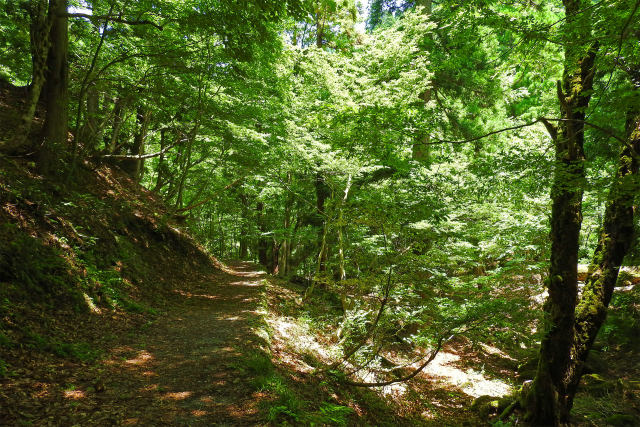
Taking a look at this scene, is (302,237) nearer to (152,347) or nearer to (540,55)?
(152,347)

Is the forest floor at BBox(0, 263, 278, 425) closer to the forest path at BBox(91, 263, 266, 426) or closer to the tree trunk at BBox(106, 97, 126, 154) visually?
the forest path at BBox(91, 263, 266, 426)

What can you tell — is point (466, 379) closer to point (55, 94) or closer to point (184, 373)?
point (184, 373)

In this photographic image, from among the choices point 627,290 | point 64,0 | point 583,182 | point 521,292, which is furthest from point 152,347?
point 627,290

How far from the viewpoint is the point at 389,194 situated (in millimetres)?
10375

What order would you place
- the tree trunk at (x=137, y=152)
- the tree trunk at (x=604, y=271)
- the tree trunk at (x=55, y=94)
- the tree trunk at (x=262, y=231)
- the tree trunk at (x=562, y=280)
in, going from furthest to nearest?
the tree trunk at (x=262, y=231) < the tree trunk at (x=137, y=152) < the tree trunk at (x=55, y=94) < the tree trunk at (x=604, y=271) < the tree trunk at (x=562, y=280)

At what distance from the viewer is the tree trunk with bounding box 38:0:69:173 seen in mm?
7031

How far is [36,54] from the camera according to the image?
261 inches

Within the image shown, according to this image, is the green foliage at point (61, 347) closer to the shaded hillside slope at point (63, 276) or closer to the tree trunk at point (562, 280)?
the shaded hillside slope at point (63, 276)

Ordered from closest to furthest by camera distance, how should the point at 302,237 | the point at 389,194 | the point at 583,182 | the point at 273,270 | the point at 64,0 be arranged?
the point at 583,182 < the point at 64,0 < the point at 389,194 < the point at 302,237 < the point at 273,270

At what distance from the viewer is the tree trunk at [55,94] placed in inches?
277

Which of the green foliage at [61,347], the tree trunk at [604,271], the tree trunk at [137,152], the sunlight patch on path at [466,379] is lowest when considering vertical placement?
the sunlight patch on path at [466,379]

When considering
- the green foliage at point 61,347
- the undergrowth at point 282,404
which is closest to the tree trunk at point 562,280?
the undergrowth at point 282,404

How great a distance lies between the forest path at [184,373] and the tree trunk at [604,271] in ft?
16.9

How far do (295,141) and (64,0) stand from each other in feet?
19.9
